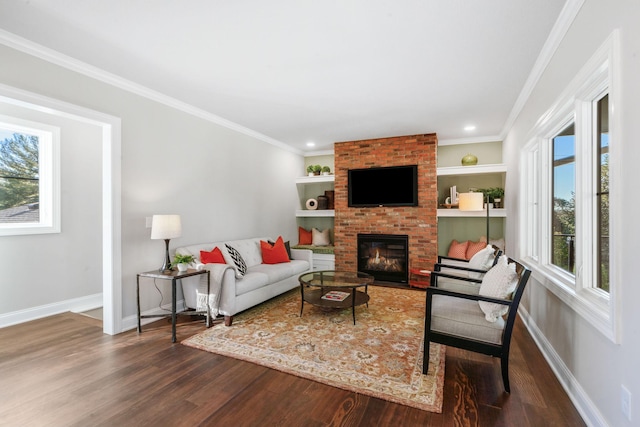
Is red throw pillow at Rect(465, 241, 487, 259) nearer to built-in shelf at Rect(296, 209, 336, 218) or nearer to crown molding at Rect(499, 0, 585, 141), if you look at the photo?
crown molding at Rect(499, 0, 585, 141)

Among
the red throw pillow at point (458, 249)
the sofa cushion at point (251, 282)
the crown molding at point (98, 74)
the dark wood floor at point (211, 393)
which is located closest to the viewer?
the dark wood floor at point (211, 393)

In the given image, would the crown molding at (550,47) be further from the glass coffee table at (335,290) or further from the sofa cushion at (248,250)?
the sofa cushion at (248,250)

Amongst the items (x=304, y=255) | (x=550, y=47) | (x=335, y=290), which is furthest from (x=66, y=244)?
(x=550, y=47)

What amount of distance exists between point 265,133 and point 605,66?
4.45 metres

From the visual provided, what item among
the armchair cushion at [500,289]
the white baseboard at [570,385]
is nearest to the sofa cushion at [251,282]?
the armchair cushion at [500,289]

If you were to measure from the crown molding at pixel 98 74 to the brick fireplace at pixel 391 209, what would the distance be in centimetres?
→ 228

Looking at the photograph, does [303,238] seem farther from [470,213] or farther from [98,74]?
[98,74]

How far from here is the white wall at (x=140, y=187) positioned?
2900mm

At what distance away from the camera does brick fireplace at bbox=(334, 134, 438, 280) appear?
5.20 meters

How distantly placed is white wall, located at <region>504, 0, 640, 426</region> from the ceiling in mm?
349

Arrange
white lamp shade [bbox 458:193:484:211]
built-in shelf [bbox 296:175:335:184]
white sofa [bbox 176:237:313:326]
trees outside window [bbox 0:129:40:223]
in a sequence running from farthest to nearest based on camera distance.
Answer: built-in shelf [bbox 296:175:335:184], white lamp shade [bbox 458:193:484:211], trees outside window [bbox 0:129:40:223], white sofa [bbox 176:237:313:326]

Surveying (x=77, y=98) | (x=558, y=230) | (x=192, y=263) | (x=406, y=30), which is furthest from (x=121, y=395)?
(x=558, y=230)

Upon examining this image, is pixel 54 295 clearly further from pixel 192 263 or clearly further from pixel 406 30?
pixel 406 30

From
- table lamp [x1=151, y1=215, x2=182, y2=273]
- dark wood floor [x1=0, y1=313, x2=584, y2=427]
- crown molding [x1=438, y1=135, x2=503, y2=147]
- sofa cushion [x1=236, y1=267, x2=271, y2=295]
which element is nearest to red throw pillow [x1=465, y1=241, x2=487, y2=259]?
crown molding [x1=438, y1=135, x2=503, y2=147]
